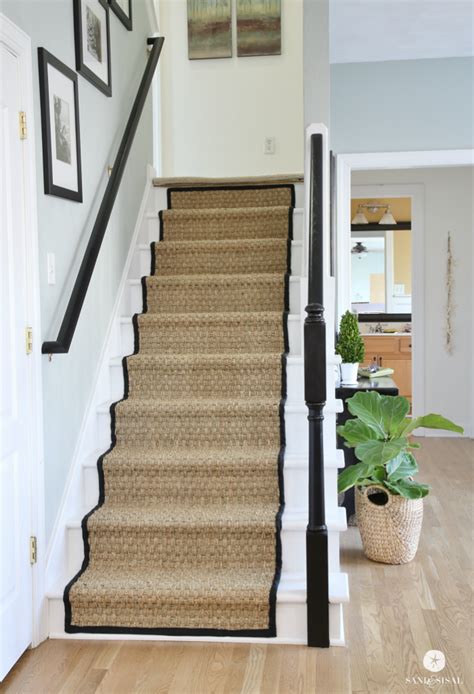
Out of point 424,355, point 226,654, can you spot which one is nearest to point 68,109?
point 226,654

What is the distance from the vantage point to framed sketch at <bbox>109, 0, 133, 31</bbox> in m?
3.79

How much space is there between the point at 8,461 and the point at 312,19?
2315 mm

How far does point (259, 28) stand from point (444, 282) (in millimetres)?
2622

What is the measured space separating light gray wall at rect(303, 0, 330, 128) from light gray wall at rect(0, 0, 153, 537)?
0.94 metres

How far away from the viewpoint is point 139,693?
226cm

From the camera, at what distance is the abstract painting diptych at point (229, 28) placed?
5.21 meters

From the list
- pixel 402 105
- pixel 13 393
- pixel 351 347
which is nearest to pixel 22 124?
pixel 13 393

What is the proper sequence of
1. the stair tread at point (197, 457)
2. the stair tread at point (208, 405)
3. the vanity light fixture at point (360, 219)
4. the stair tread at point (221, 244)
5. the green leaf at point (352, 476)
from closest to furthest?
the stair tread at point (197, 457), the stair tread at point (208, 405), the green leaf at point (352, 476), the stair tread at point (221, 244), the vanity light fixture at point (360, 219)

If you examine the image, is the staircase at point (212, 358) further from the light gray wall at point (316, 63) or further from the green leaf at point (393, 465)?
the light gray wall at point (316, 63)

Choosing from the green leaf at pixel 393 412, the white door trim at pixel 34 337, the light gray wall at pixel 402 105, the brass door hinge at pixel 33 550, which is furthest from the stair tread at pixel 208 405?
the light gray wall at pixel 402 105

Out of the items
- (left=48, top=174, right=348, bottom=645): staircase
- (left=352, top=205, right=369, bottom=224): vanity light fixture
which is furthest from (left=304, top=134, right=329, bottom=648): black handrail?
(left=352, top=205, right=369, bottom=224): vanity light fixture

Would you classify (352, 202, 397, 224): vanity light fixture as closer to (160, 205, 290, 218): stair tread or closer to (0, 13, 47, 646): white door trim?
(160, 205, 290, 218): stair tread

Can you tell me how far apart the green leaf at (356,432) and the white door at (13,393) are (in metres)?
→ 1.51

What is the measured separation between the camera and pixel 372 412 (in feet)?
11.5
